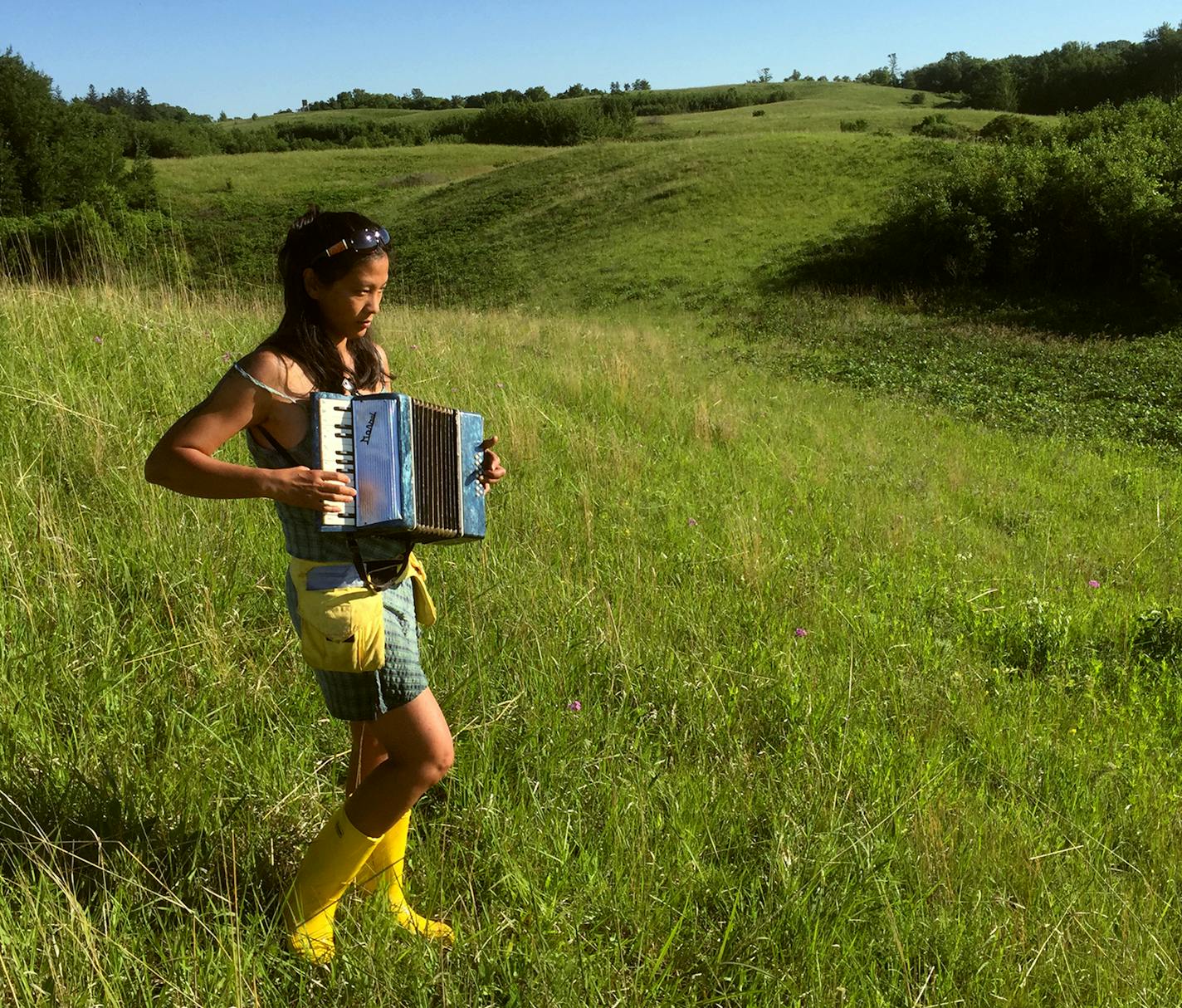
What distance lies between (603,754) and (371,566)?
1.13 m

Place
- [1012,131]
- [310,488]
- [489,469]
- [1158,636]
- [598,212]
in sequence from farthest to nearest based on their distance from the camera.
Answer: [598,212]
[1012,131]
[1158,636]
[489,469]
[310,488]

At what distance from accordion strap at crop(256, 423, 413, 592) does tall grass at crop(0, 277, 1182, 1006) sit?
2.51 ft

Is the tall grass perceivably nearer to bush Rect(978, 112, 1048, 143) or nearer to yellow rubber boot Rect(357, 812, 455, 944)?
yellow rubber boot Rect(357, 812, 455, 944)

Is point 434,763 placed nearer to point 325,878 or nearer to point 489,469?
point 325,878

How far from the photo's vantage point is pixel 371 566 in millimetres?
2039

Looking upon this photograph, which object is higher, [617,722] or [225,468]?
[225,468]

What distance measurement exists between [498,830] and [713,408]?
6753 mm

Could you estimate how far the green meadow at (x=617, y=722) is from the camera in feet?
6.68

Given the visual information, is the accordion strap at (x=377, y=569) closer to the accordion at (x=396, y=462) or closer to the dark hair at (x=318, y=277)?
the accordion at (x=396, y=462)

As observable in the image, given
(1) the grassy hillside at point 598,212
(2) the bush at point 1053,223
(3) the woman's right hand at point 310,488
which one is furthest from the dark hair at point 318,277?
(2) the bush at point 1053,223

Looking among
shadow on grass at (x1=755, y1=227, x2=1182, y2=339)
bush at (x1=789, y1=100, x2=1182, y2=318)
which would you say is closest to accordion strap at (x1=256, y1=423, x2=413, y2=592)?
shadow on grass at (x1=755, y1=227, x2=1182, y2=339)

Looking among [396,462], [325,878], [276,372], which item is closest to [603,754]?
[325,878]

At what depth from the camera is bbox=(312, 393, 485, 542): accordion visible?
6.23ft

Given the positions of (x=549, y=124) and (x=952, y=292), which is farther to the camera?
(x=549, y=124)
